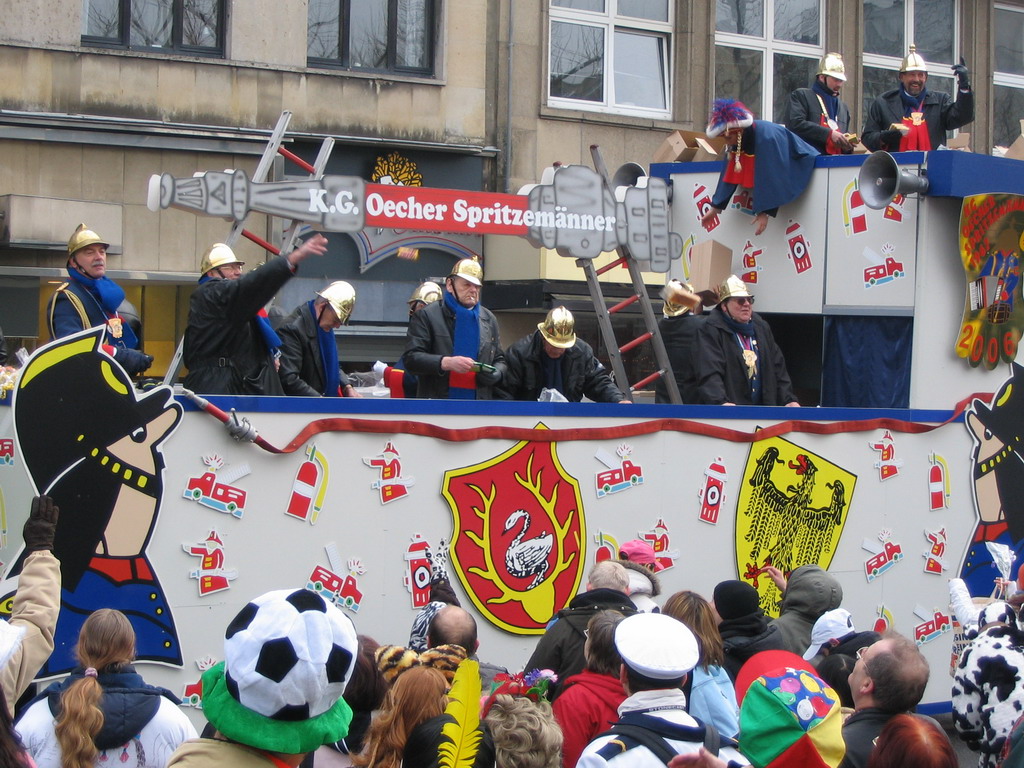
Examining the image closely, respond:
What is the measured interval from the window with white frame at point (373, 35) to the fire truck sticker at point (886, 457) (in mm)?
10402

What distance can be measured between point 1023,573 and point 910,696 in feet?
6.03

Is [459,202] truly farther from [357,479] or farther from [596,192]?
[357,479]

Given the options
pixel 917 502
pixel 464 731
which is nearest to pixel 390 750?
pixel 464 731


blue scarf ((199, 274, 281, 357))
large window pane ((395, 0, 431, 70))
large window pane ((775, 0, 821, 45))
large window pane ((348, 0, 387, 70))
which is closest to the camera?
blue scarf ((199, 274, 281, 357))

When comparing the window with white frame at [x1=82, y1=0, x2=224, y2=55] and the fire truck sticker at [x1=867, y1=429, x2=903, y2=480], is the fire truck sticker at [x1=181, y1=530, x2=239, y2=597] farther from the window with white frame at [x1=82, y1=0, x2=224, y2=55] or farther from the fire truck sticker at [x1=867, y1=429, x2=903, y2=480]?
the window with white frame at [x1=82, y1=0, x2=224, y2=55]

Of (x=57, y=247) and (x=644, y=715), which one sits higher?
(x=57, y=247)

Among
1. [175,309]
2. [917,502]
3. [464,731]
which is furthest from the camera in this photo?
[175,309]

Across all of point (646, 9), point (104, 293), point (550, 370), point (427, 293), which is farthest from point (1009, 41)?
point (104, 293)

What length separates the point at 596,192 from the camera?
7938 millimetres

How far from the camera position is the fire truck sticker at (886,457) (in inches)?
338

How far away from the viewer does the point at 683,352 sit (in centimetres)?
912

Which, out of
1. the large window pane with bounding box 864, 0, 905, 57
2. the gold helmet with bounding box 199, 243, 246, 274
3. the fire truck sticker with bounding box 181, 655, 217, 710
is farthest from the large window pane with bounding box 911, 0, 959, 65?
the fire truck sticker with bounding box 181, 655, 217, 710

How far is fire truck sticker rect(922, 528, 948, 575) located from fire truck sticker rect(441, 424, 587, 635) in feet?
9.02

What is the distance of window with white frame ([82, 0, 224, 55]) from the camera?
15.6 metres
